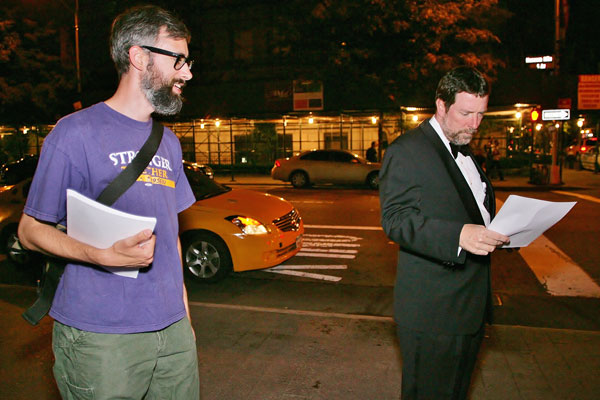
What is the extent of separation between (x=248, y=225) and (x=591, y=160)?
86.5 ft

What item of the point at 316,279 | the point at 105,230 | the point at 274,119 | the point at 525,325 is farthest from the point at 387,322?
the point at 274,119

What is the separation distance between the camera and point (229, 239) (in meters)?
6.72

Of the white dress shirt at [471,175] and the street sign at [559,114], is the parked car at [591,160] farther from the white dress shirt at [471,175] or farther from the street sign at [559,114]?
the white dress shirt at [471,175]

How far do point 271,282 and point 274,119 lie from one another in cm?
2241

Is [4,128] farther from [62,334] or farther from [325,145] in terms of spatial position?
[62,334]

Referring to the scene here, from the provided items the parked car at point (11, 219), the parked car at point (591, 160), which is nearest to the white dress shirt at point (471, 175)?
the parked car at point (11, 219)

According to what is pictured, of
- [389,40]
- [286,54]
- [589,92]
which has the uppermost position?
[389,40]

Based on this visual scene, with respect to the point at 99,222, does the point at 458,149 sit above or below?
above

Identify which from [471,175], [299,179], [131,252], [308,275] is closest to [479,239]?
[471,175]

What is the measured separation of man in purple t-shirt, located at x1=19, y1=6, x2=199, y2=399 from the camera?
186 centimetres

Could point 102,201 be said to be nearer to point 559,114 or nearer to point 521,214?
point 521,214

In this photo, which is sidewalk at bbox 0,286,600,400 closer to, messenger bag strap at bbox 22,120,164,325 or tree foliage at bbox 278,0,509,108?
messenger bag strap at bbox 22,120,164,325

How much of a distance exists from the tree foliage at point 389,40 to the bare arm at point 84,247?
69.6 feet

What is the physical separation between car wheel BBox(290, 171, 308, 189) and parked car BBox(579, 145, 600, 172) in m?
16.3
